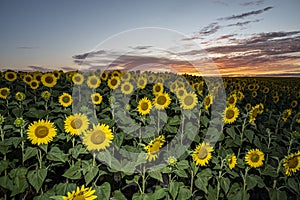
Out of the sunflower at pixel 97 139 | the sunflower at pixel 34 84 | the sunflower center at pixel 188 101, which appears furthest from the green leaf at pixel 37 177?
the sunflower at pixel 34 84

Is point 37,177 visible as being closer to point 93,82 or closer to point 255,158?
point 255,158

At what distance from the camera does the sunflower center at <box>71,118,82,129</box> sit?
357 centimetres

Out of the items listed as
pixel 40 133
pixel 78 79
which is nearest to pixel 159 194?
pixel 40 133

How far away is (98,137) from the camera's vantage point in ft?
10.7

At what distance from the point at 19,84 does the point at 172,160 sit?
8.73 meters

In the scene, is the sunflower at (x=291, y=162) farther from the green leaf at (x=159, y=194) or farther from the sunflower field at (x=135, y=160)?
the green leaf at (x=159, y=194)

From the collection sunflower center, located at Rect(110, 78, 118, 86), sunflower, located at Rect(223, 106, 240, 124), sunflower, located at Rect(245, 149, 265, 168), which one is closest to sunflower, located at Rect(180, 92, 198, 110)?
sunflower, located at Rect(223, 106, 240, 124)

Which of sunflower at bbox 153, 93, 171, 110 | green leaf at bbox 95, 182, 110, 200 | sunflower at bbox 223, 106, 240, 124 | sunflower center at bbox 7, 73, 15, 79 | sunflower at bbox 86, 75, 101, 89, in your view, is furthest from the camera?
sunflower center at bbox 7, 73, 15, 79

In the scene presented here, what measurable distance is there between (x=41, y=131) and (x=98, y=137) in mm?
763

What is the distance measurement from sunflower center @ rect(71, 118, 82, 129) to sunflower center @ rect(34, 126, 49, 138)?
0.33 m

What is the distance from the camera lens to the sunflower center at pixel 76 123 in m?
3.57

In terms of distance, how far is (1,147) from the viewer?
10.5ft

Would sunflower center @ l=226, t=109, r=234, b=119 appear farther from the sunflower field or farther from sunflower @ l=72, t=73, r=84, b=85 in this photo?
sunflower @ l=72, t=73, r=84, b=85

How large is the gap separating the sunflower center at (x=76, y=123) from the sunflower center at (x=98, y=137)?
399mm
